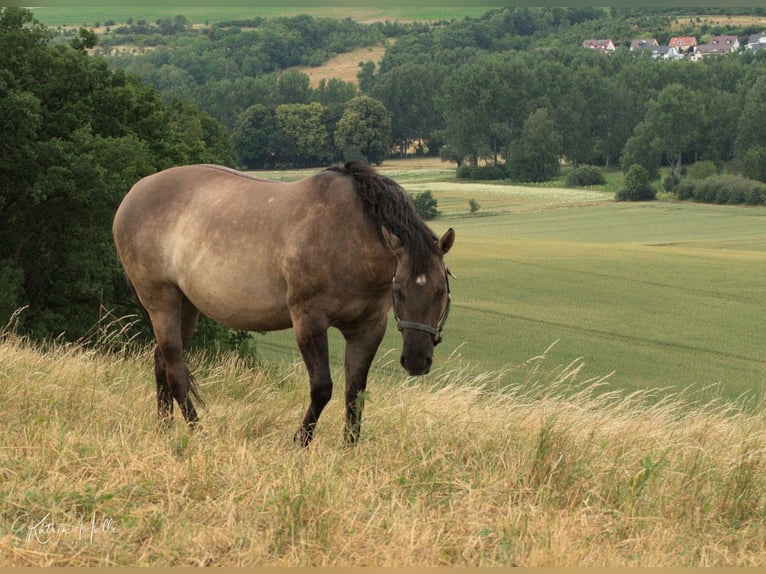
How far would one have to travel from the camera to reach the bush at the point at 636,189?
294 feet

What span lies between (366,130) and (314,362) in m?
93.6

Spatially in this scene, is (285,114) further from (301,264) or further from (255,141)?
(301,264)

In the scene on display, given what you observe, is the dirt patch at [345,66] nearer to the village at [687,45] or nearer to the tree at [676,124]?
the village at [687,45]

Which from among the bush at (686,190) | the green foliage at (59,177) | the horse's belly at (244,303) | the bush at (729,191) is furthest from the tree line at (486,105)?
the horse's belly at (244,303)

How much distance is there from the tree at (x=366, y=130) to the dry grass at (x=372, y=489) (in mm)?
86284

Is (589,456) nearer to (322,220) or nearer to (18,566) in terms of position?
(322,220)

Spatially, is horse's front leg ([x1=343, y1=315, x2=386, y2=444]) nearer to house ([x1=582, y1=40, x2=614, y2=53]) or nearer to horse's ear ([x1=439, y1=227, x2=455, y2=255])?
horse's ear ([x1=439, y1=227, x2=455, y2=255])

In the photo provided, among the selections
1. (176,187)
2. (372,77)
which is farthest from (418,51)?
(176,187)

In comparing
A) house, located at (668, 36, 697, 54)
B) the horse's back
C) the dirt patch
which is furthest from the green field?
house, located at (668, 36, 697, 54)

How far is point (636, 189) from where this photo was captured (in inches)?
3533

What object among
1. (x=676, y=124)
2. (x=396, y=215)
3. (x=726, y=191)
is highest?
(x=396, y=215)

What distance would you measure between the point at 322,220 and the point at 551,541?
8.05 ft

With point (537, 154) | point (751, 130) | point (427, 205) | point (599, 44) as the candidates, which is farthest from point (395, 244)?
point (599, 44)

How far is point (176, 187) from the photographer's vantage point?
21.9 feet
